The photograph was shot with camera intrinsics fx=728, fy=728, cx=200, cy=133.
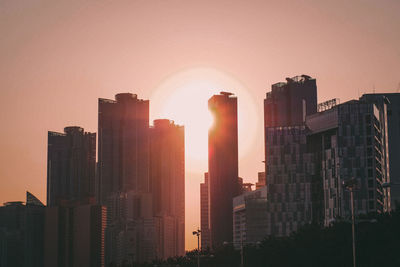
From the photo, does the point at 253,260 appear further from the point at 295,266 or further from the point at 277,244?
the point at 295,266

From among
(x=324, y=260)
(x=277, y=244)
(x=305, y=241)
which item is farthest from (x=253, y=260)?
(x=324, y=260)

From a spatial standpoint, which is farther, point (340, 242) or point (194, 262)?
point (194, 262)

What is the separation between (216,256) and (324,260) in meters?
49.9

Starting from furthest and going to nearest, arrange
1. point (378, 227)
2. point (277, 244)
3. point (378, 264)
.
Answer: point (277, 244), point (378, 227), point (378, 264)

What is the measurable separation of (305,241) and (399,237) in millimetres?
23443

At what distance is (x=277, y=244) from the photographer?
6319 inches

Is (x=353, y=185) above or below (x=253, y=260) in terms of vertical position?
above

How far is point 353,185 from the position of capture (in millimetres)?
87750

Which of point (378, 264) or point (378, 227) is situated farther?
point (378, 227)

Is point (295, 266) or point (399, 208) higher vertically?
point (399, 208)

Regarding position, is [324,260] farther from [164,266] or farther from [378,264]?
[164,266]

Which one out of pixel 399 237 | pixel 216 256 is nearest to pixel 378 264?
pixel 399 237

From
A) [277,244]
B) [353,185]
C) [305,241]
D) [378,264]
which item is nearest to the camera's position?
[353,185]

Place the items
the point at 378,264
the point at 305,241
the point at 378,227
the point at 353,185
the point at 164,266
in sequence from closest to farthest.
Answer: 1. the point at 353,185
2. the point at 378,264
3. the point at 378,227
4. the point at 305,241
5. the point at 164,266
